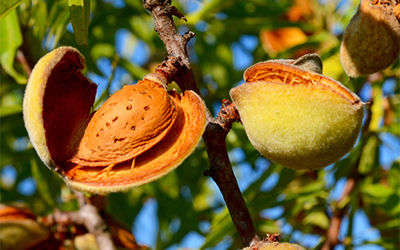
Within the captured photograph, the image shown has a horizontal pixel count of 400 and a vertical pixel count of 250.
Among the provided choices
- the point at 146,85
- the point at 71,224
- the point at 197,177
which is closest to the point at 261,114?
the point at 146,85

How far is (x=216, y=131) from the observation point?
131 cm

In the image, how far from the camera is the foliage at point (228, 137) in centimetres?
219

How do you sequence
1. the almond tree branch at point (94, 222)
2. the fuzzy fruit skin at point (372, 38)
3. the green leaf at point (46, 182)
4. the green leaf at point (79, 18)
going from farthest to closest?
the green leaf at point (46, 182) → the almond tree branch at point (94, 222) → the fuzzy fruit skin at point (372, 38) → the green leaf at point (79, 18)

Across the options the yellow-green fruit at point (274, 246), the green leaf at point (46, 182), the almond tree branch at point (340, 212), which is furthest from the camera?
the green leaf at point (46, 182)

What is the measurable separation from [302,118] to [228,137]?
1.12 m

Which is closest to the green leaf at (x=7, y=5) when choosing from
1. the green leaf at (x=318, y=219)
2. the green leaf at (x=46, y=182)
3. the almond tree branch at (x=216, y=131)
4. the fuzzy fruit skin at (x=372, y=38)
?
the almond tree branch at (x=216, y=131)

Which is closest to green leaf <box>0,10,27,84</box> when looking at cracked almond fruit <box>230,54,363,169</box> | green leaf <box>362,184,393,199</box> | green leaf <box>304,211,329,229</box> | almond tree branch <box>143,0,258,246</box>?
almond tree branch <box>143,0,258,246</box>

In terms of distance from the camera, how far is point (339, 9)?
283 cm

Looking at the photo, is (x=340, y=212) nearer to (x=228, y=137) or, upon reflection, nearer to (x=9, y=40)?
(x=228, y=137)

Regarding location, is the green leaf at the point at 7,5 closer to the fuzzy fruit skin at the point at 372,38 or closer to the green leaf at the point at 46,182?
the fuzzy fruit skin at the point at 372,38

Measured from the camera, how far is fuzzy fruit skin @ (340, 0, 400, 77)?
5.08ft

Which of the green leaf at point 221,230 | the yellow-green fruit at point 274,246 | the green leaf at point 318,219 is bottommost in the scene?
the green leaf at point 318,219

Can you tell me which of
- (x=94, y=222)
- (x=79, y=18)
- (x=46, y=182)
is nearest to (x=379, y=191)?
(x=94, y=222)

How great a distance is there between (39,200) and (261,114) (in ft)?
6.17
